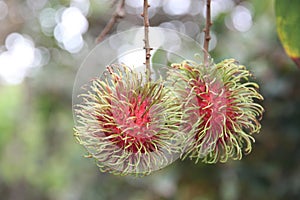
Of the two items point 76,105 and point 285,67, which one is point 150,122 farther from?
point 285,67

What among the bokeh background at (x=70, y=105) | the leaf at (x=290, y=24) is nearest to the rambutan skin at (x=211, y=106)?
the leaf at (x=290, y=24)

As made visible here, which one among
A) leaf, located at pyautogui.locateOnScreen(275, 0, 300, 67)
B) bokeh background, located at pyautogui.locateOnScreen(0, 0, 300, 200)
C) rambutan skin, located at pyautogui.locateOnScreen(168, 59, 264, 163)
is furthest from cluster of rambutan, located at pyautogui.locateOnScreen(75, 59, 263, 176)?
bokeh background, located at pyautogui.locateOnScreen(0, 0, 300, 200)

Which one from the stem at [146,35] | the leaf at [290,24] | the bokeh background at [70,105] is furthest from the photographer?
the bokeh background at [70,105]

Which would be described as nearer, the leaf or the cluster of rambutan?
the cluster of rambutan

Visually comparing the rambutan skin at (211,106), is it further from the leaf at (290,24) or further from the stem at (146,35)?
the leaf at (290,24)

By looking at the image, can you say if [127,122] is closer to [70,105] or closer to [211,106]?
[211,106]

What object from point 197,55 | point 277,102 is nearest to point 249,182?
point 277,102

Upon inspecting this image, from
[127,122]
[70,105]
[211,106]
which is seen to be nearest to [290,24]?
[211,106]

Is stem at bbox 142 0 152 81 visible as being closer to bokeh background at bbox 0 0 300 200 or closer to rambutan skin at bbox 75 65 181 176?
rambutan skin at bbox 75 65 181 176
